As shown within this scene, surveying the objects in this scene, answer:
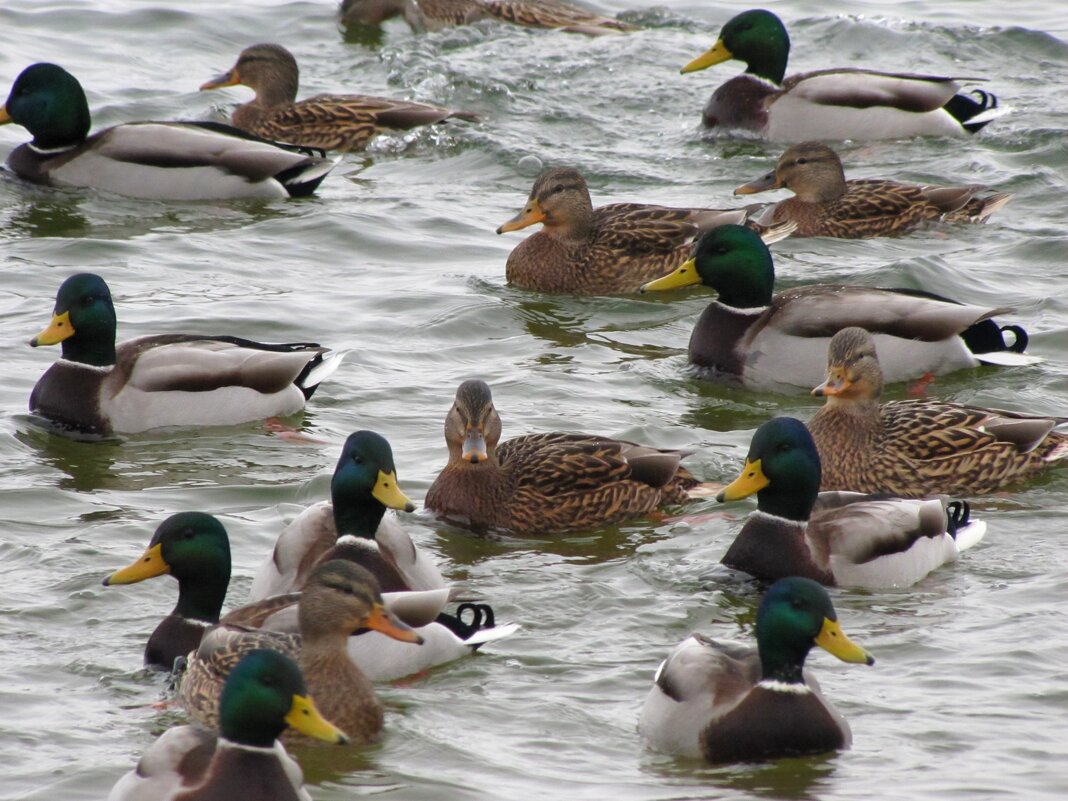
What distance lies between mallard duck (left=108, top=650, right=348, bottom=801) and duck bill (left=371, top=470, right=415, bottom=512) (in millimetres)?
2006

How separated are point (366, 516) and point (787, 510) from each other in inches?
72.9

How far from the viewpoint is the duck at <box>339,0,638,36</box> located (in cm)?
1973

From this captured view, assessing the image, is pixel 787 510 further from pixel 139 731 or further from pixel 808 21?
pixel 808 21

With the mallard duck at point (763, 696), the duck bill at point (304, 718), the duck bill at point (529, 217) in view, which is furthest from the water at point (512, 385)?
the duck bill at point (304, 718)

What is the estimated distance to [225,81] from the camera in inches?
666

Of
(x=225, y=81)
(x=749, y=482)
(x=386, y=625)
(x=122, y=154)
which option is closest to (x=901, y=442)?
(x=749, y=482)

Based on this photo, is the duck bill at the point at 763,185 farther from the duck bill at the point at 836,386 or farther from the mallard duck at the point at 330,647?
the mallard duck at the point at 330,647

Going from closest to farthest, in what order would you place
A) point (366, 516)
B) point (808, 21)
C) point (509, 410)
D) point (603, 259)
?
point (366, 516)
point (509, 410)
point (603, 259)
point (808, 21)

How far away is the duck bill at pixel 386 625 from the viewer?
710 centimetres

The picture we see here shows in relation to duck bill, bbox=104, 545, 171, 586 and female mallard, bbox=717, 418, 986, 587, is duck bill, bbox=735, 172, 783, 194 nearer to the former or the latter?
female mallard, bbox=717, 418, 986, 587

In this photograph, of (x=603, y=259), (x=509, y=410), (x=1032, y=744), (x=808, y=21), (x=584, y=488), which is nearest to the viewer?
(x=1032, y=744)

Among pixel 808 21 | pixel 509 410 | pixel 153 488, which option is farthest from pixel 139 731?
pixel 808 21

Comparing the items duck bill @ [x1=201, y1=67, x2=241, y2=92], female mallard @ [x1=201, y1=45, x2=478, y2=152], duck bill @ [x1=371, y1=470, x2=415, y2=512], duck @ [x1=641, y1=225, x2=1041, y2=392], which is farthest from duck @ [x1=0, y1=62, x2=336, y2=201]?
duck bill @ [x1=371, y1=470, x2=415, y2=512]

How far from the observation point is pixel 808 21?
20.6 meters
